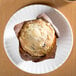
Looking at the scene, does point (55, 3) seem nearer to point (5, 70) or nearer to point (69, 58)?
point (69, 58)

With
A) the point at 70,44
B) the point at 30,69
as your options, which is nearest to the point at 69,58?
the point at 70,44

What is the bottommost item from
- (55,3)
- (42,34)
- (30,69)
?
(30,69)
